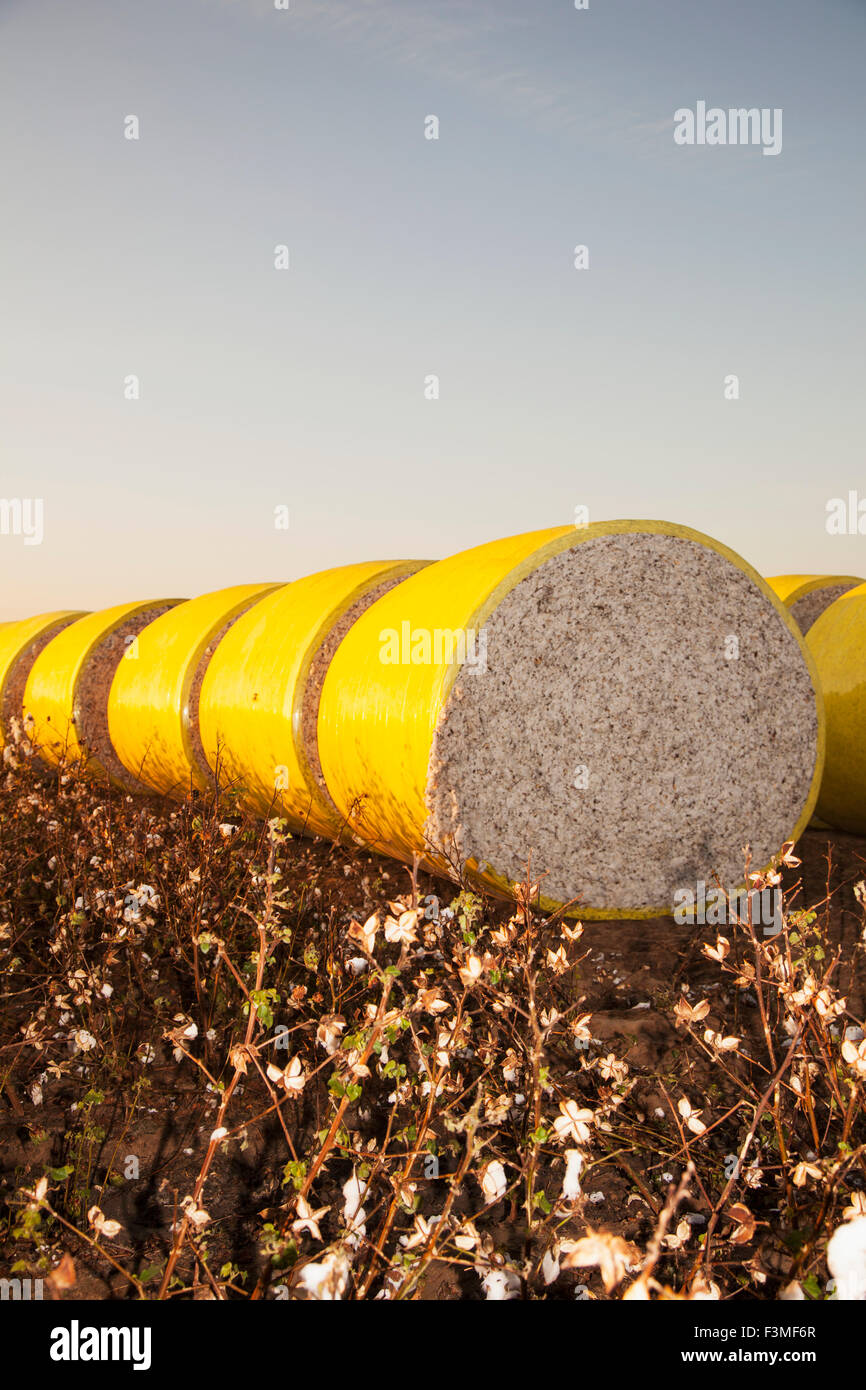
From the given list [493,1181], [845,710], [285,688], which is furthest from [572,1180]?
[845,710]

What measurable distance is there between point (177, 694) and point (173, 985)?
3.51m

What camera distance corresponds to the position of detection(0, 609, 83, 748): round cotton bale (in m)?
10.4

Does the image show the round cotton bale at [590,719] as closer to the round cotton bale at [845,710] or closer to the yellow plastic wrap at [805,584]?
the round cotton bale at [845,710]

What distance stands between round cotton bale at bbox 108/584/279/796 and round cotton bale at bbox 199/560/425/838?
1.40 feet

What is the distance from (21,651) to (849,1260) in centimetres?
1076

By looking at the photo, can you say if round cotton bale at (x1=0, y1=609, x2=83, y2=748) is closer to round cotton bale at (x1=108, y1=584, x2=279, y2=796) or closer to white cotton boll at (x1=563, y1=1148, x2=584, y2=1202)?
round cotton bale at (x1=108, y1=584, x2=279, y2=796)

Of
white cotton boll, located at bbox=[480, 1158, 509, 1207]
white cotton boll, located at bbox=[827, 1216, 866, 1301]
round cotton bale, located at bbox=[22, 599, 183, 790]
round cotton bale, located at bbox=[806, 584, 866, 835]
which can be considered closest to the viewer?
white cotton boll, located at bbox=[827, 1216, 866, 1301]

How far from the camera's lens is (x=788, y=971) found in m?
2.40

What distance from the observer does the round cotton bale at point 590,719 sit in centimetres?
446

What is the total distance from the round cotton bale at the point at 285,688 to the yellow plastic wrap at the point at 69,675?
7.60 ft

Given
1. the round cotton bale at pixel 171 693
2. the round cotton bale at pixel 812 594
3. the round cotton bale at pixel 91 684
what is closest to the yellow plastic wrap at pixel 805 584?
the round cotton bale at pixel 812 594

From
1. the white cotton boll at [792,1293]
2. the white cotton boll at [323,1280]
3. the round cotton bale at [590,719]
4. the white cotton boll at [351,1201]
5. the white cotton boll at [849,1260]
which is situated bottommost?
the white cotton boll at [351,1201]

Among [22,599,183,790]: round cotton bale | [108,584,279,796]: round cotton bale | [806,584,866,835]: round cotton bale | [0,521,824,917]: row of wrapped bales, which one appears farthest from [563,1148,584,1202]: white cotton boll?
Result: [22,599,183,790]: round cotton bale
